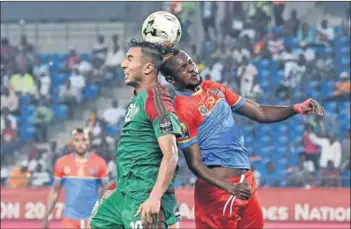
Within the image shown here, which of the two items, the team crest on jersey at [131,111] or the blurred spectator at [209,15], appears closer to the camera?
the team crest on jersey at [131,111]

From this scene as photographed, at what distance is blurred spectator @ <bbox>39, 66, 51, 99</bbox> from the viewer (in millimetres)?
22759

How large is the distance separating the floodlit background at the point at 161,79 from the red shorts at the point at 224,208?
11.9 meters

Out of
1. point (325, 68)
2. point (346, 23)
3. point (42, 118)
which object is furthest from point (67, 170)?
point (346, 23)

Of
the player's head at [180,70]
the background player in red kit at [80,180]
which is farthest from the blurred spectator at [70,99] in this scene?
the player's head at [180,70]

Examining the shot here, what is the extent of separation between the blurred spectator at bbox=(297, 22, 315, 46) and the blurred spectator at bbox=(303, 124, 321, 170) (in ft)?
8.76

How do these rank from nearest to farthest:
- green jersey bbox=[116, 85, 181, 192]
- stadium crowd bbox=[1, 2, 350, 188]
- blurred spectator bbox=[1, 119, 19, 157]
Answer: green jersey bbox=[116, 85, 181, 192] < stadium crowd bbox=[1, 2, 350, 188] < blurred spectator bbox=[1, 119, 19, 157]

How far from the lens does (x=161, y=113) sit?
6.21 m

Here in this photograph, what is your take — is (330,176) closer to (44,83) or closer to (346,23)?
(346,23)

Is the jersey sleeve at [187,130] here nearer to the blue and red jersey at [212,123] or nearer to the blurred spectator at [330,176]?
the blue and red jersey at [212,123]

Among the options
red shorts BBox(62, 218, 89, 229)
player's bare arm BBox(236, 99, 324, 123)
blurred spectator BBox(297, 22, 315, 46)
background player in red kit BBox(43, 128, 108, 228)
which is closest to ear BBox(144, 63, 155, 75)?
player's bare arm BBox(236, 99, 324, 123)

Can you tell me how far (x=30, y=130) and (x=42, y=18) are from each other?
10.0ft

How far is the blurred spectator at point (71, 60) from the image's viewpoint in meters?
23.2

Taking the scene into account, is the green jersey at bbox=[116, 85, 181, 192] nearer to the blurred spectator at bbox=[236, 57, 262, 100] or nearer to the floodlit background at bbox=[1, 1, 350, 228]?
the floodlit background at bbox=[1, 1, 350, 228]

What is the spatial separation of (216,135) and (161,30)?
110 cm
